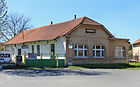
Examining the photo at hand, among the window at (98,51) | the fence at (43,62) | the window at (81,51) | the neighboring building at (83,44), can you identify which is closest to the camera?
the fence at (43,62)

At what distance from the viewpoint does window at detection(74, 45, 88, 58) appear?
2473cm

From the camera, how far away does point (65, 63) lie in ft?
77.5

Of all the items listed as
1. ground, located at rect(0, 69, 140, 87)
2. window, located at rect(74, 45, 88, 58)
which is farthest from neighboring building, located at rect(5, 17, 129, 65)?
ground, located at rect(0, 69, 140, 87)

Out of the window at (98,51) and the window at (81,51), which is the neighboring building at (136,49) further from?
the window at (81,51)

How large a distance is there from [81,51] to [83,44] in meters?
0.90

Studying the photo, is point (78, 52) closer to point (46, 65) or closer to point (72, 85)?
point (46, 65)

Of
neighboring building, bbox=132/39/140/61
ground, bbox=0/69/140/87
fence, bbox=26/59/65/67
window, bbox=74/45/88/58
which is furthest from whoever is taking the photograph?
neighboring building, bbox=132/39/140/61

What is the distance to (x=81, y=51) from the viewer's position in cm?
2517

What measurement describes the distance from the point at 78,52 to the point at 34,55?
5.34m

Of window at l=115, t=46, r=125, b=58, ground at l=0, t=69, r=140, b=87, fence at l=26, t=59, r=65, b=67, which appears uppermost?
window at l=115, t=46, r=125, b=58

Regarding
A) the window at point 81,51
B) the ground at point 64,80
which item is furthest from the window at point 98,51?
the ground at point 64,80

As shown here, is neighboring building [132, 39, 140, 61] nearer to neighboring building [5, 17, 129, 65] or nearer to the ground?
neighboring building [5, 17, 129, 65]

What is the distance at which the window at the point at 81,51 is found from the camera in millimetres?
24734

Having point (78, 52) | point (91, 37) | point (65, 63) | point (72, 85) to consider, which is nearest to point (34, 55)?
point (65, 63)
